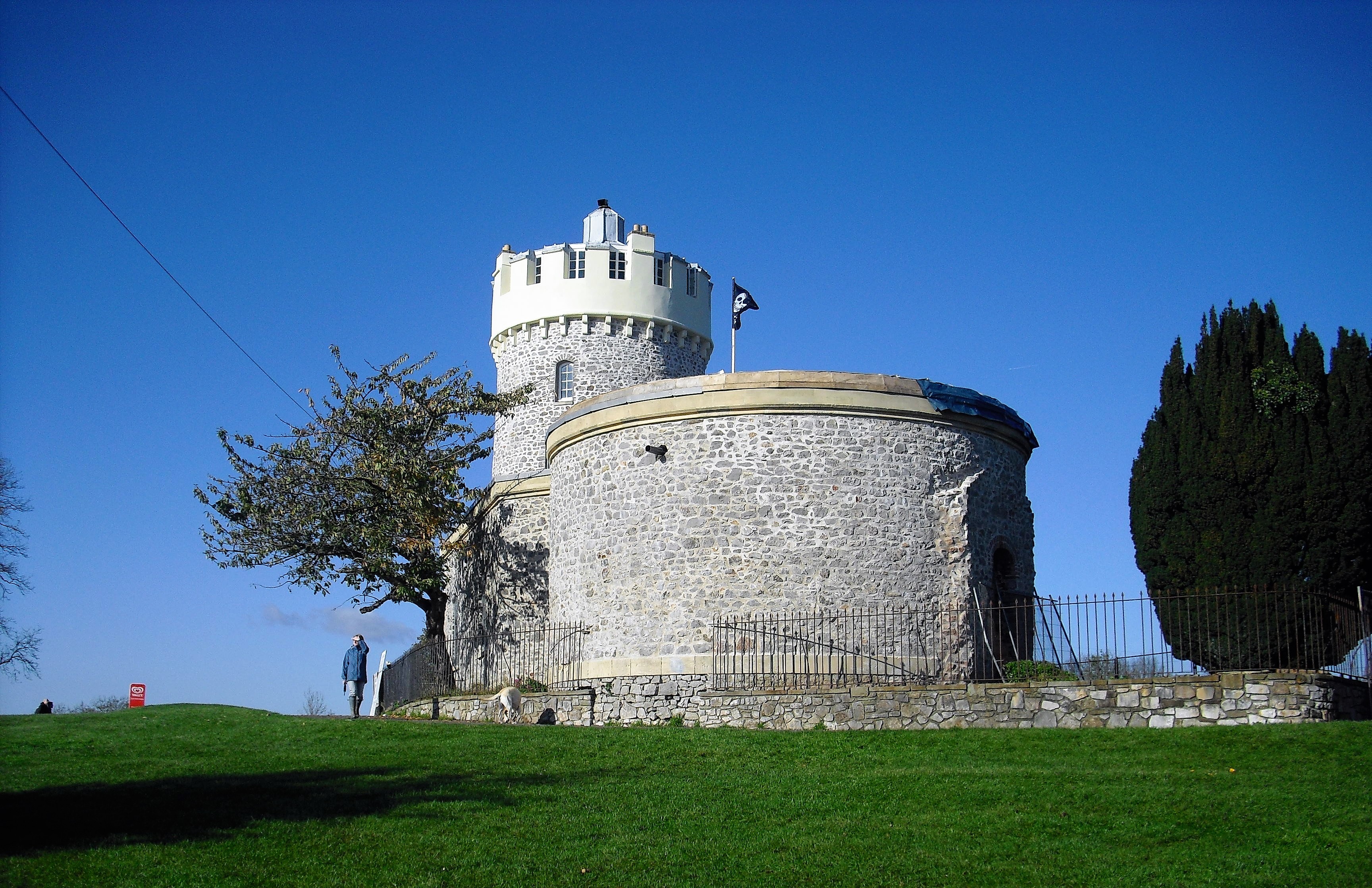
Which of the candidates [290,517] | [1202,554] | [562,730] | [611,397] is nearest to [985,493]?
[1202,554]

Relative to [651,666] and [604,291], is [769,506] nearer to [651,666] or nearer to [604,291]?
[651,666]

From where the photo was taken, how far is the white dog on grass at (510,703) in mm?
20250

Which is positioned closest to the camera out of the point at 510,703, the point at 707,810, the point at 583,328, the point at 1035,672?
Answer: the point at 707,810

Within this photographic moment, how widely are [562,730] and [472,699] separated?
5121mm

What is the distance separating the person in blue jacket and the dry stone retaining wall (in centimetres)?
478

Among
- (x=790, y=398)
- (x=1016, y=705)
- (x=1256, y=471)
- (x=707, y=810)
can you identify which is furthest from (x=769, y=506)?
(x=1256, y=471)

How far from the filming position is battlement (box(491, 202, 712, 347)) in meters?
31.5

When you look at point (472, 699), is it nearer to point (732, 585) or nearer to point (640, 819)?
point (732, 585)

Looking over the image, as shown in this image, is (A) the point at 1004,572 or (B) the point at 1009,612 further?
(A) the point at 1004,572

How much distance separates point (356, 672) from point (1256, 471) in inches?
671

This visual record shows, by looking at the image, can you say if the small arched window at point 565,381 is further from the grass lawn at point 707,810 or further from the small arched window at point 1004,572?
the grass lawn at point 707,810

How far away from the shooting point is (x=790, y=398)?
20.7 m

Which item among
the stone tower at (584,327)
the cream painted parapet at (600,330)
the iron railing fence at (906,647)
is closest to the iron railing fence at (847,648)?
the iron railing fence at (906,647)

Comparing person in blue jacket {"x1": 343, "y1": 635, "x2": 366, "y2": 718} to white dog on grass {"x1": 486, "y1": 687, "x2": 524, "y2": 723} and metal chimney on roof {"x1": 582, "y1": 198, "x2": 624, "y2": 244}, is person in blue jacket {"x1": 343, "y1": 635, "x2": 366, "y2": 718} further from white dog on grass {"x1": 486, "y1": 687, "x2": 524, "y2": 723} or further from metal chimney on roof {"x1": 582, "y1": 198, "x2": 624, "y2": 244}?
metal chimney on roof {"x1": 582, "y1": 198, "x2": 624, "y2": 244}
